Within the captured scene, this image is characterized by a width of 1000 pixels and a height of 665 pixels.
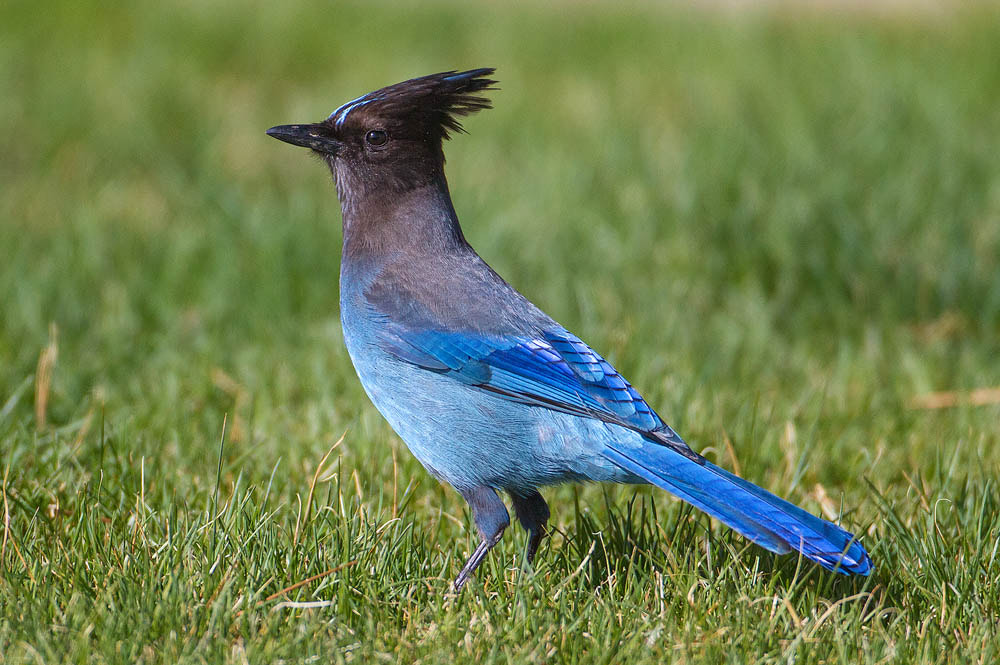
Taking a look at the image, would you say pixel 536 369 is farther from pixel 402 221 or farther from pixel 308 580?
pixel 308 580

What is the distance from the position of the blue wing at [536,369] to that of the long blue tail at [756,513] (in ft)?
0.53

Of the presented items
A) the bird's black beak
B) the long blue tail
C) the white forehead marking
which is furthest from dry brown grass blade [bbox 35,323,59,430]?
the long blue tail

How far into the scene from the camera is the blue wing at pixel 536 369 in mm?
3129

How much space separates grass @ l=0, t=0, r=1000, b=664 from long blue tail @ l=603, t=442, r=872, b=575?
0.51ft

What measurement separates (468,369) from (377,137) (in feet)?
2.77

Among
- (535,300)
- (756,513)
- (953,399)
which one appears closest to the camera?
(756,513)

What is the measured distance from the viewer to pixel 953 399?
A: 15.7ft

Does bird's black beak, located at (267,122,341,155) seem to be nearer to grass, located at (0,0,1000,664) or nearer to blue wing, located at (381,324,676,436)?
blue wing, located at (381,324,676,436)

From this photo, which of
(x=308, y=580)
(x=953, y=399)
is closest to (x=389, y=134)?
(x=308, y=580)

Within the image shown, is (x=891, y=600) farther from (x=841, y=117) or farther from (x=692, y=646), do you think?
(x=841, y=117)

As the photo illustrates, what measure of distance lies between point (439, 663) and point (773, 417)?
217cm

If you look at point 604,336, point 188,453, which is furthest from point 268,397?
point 604,336

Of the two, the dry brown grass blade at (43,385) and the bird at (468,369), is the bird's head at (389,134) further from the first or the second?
the dry brown grass blade at (43,385)

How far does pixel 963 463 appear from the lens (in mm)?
4152
